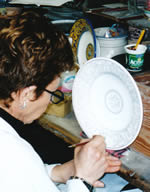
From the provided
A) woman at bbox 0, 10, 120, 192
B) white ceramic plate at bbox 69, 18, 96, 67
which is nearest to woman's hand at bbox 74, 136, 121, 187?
woman at bbox 0, 10, 120, 192

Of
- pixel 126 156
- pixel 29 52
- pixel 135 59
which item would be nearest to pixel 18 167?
pixel 29 52

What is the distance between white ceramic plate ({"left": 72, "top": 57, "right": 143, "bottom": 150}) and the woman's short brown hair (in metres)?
0.26

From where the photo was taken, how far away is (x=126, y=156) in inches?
44.2

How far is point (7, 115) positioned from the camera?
3.05ft

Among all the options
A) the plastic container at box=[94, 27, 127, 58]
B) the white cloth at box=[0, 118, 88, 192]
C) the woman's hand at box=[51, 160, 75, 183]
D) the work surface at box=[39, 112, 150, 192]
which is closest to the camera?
the white cloth at box=[0, 118, 88, 192]

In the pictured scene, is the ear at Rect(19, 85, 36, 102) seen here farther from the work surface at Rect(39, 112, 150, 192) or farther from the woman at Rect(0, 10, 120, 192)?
the work surface at Rect(39, 112, 150, 192)

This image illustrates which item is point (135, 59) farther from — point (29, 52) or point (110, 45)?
point (29, 52)

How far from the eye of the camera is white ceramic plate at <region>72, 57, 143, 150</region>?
3.34 ft

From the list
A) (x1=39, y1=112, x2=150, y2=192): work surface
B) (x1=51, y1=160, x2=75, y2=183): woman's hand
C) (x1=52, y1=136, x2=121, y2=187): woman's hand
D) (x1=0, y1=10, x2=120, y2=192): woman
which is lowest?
(x1=51, y1=160, x2=75, y2=183): woman's hand

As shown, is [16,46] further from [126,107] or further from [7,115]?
[126,107]

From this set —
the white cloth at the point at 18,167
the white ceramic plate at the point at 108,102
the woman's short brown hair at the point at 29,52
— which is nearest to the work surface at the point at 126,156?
the white ceramic plate at the point at 108,102

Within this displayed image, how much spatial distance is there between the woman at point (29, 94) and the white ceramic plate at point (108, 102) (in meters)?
0.16

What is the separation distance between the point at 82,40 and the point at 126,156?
77 centimetres

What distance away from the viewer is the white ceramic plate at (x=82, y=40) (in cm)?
149
